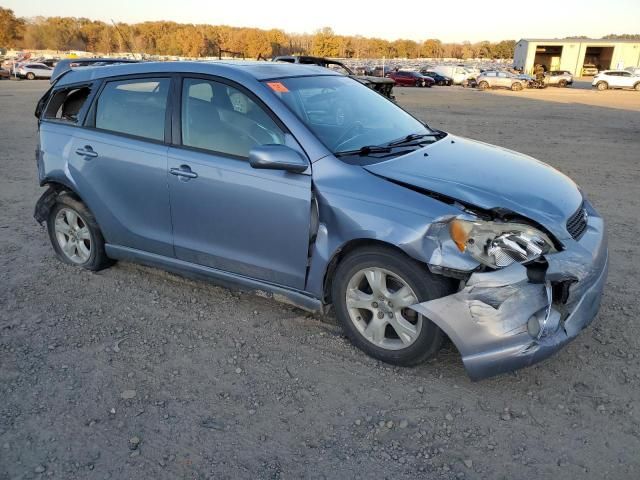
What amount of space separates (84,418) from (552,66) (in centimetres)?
8260

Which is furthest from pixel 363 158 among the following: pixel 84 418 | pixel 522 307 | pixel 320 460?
pixel 84 418

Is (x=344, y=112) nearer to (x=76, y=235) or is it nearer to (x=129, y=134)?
(x=129, y=134)

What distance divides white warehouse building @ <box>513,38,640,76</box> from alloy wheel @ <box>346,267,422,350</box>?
73115 millimetres

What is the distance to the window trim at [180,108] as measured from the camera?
3523 mm

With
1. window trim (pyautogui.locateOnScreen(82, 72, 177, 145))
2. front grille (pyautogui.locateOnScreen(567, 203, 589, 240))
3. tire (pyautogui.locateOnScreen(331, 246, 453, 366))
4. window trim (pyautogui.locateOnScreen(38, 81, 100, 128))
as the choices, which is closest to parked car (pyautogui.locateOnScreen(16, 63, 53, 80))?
window trim (pyautogui.locateOnScreen(38, 81, 100, 128))

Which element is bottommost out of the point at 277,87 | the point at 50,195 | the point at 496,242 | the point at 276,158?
the point at 50,195

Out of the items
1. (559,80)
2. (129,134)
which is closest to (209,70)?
(129,134)

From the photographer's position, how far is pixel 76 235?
187 inches

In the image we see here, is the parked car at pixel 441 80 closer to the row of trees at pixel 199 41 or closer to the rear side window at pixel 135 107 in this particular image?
the rear side window at pixel 135 107

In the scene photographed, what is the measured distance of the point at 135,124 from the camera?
4.12m

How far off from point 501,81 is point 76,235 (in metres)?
40.9

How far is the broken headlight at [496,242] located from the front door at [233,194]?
3.14ft

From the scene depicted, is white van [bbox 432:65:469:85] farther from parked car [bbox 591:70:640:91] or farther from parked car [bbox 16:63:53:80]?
parked car [bbox 16:63:53:80]

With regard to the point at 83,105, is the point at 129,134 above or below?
below
